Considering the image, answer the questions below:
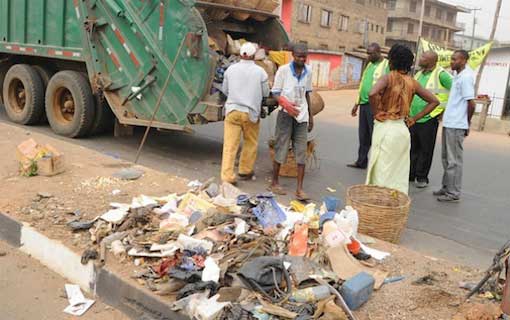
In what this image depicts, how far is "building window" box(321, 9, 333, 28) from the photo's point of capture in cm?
3606

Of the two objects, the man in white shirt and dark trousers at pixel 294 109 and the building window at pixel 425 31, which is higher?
the building window at pixel 425 31

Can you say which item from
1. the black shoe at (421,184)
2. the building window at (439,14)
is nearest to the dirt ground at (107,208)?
the black shoe at (421,184)

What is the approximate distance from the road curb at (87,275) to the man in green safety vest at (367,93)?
430 centimetres

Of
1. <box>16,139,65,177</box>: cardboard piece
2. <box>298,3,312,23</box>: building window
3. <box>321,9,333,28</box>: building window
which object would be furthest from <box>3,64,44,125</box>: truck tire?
<box>321,9,333,28</box>: building window

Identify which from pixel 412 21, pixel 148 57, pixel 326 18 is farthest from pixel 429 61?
pixel 412 21

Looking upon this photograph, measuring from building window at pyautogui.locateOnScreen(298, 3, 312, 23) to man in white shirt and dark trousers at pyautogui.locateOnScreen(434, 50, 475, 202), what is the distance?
2894 centimetres

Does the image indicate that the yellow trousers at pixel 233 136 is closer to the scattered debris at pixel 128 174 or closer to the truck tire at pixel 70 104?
the scattered debris at pixel 128 174

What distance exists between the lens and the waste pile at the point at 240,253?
9.16 feet

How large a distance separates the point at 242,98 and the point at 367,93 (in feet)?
6.64

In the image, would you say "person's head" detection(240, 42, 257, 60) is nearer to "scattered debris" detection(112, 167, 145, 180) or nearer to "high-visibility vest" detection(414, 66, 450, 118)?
"scattered debris" detection(112, 167, 145, 180)

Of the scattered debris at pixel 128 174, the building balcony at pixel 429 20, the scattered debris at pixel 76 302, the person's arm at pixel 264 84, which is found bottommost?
the scattered debris at pixel 76 302

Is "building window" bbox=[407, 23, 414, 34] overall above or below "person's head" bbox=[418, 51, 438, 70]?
above

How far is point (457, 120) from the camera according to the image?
18.5ft

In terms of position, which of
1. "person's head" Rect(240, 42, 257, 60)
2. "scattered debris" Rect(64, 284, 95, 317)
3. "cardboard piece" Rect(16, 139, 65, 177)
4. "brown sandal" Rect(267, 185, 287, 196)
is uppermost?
"person's head" Rect(240, 42, 257, 60)
